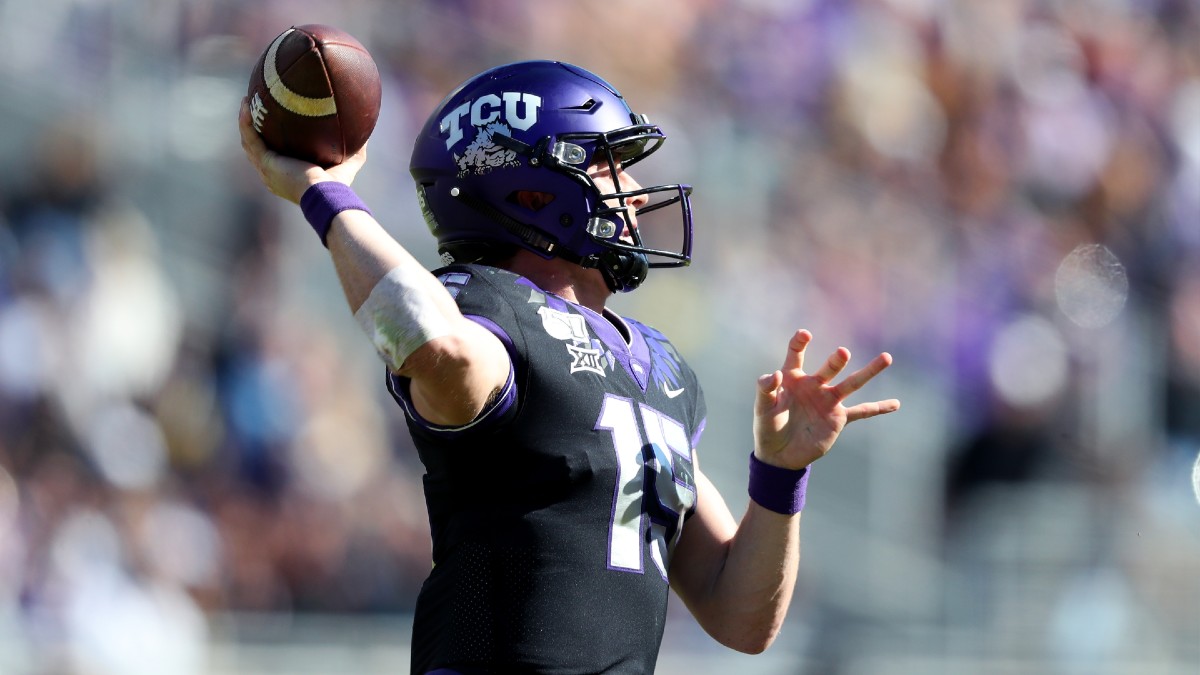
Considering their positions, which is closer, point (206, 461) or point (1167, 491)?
point (206, 461)

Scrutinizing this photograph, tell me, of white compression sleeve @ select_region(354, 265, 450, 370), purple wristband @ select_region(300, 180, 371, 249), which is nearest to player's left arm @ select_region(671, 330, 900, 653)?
white compression sleeve @ select_region(354, 265, 450, 370)

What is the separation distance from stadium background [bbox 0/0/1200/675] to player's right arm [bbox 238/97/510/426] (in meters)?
4.57

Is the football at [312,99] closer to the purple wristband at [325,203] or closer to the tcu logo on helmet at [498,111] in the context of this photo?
the purple wristband at [325,203]

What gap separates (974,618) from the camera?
7.98 metres

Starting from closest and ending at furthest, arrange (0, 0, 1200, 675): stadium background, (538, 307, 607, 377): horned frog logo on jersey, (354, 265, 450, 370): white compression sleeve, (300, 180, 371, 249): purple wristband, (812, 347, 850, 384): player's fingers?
(354, 265, 450, 370): white compression sleeve, (300, 180, 371, 249): purple wristband, (538, 307, 607, 377): horned frog logo on jersey, (812, 347, 850, 384): player's fingers, (0, 0, 1200, 675): stadium background

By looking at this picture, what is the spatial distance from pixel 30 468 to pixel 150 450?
20.9 inches

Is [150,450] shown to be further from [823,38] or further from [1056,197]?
[1056,197]

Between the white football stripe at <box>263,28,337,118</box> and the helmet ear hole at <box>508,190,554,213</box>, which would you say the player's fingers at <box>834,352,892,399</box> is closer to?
the helmet ear hole at <box>508,190,554,213</box>

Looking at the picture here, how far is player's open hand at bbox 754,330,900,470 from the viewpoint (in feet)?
10.1

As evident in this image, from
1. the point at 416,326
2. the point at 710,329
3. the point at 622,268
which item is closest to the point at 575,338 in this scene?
the point at 622,268

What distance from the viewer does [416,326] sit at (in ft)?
8.20

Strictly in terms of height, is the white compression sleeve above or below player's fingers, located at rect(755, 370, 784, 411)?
above

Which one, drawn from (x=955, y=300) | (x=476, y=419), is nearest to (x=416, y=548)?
(x=955, y=300)

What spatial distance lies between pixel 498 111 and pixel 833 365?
85 cm
